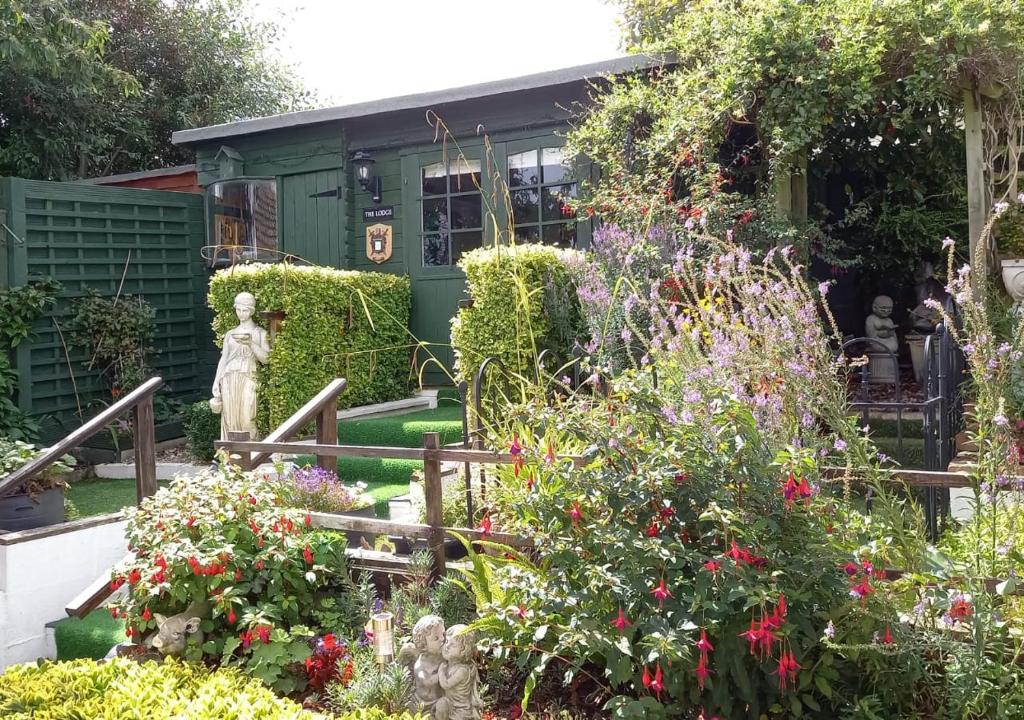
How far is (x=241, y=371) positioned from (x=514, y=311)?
2.32 m

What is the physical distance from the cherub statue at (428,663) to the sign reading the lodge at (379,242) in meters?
7.32

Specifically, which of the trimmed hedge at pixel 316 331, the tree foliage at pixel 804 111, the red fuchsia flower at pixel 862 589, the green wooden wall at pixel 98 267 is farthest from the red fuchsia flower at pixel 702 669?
the green wooden wall at pixel 98 267

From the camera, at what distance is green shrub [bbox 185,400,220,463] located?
871 centimetres

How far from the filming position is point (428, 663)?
128 inches

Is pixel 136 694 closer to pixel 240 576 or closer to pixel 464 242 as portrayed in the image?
pixel 240 576

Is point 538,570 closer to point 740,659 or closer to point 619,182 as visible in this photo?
point 740,659

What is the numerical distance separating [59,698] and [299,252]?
782cm

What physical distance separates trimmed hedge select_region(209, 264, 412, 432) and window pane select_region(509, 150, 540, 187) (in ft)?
5.50

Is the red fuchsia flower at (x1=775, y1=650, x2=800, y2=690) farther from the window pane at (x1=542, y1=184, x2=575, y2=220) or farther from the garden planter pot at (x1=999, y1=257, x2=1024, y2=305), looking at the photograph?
the window pane at (x1=542, y1=184, x2=575, y2=220)

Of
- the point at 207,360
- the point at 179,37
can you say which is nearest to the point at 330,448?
the point at 207,360

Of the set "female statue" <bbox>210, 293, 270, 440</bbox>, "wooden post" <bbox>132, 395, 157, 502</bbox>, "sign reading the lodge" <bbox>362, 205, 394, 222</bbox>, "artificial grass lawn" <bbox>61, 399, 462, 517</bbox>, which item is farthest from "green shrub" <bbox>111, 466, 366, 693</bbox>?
"sign reading the lodge" <bbox>362, 205, 394, 222</bbox>

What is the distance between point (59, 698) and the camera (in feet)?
11.2

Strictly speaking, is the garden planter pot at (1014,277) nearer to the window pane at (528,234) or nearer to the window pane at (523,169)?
the window pane at (528,234)

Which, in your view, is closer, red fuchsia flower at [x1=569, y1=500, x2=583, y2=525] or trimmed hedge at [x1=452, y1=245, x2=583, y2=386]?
red fuchsia flower at [x1=569, y1=500, x2=583, y2=525]
